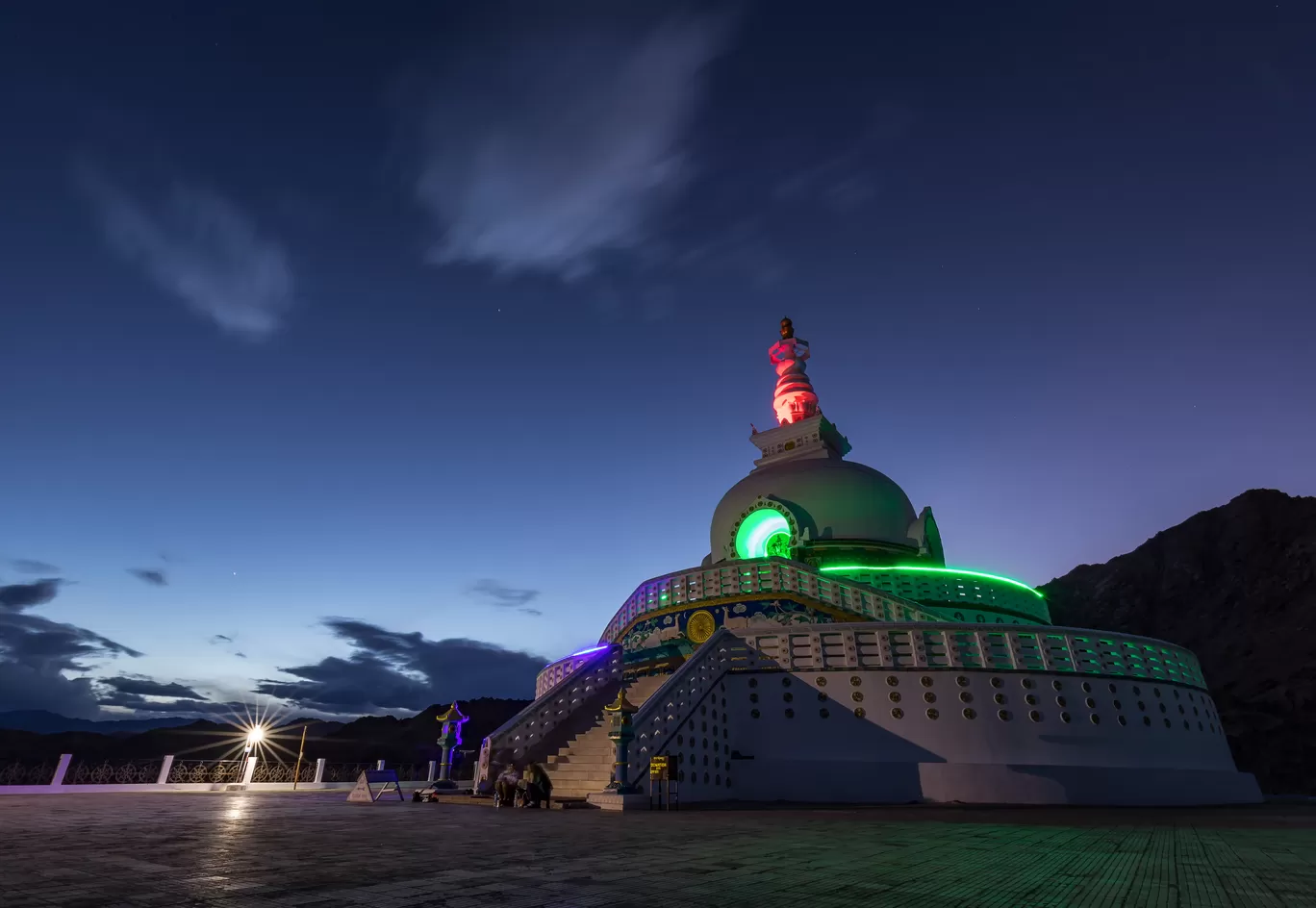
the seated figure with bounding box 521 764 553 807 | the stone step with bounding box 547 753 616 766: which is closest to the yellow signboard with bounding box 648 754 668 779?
the stone step with bounding box 547 753 616 766

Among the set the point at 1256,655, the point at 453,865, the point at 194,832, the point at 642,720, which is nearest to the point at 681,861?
the point at 453,865

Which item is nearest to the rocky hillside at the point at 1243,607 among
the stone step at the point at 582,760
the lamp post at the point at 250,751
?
the stone step at the point at 582,760

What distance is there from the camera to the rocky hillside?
55.5 metres

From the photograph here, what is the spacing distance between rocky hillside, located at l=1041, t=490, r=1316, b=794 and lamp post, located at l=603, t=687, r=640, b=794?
6547 centimetres

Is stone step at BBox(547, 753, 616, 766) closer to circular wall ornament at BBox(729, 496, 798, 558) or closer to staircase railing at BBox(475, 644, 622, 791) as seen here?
staircase railing at BBox(475, 644, 622, 791)

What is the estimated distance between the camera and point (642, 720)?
1723 centimetres

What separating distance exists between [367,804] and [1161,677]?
25441 mm

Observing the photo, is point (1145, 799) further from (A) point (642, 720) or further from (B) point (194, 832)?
(B) point (194, 832)

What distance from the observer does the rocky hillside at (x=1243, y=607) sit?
182ft

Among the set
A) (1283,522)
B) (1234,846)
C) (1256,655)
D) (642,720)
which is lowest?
(1234,846)

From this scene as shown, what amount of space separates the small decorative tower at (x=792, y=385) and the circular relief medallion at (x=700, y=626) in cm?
2556

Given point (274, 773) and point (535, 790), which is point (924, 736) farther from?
point (274, 773)

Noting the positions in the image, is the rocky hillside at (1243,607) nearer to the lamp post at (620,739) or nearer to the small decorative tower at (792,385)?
the small decorative tower at (792,385)

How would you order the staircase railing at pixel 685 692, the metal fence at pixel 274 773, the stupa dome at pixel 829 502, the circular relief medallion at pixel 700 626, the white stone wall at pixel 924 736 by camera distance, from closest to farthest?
the staircase railing at pixel 685 692 → the white stone wall at pixel 924 736 → the metal fence at pixel 274 773 → the circular relief medallion at pixel 700 626 → the stupa dome at pixel 829 502
